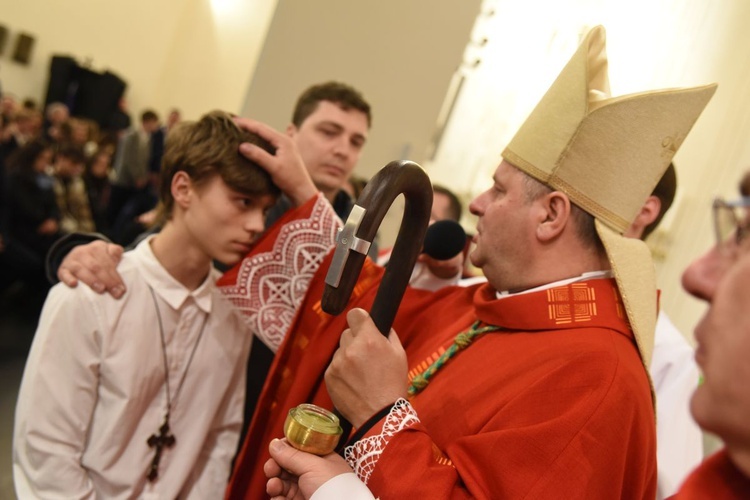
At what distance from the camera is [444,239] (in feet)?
6.19

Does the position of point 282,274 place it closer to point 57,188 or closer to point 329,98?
point 329,98

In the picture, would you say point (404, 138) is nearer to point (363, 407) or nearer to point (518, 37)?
point (518, 37)

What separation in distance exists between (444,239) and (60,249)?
1.21 meters

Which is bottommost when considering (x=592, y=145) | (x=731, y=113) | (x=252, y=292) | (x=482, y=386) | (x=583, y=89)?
(x=252, y=292)

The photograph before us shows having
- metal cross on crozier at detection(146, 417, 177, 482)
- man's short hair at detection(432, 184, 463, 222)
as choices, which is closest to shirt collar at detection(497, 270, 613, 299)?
metal cross on crozier at detection(146, 417, 177, 482)

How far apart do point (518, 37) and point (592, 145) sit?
313 centimetres

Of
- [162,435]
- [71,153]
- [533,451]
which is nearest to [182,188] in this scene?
[162,435]

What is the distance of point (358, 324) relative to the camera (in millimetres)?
1275

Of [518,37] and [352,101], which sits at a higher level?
[518,37]

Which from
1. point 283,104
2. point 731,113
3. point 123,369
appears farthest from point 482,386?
point 731,113

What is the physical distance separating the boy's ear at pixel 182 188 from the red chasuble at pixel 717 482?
1.53m

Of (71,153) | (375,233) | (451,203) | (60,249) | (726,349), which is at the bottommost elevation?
(71,153)

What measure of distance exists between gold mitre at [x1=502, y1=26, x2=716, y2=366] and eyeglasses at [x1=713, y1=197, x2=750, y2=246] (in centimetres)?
72

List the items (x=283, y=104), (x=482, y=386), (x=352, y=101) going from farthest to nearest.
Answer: (x=283, y=104), (x=352, y=101), (x=482, y=386)
